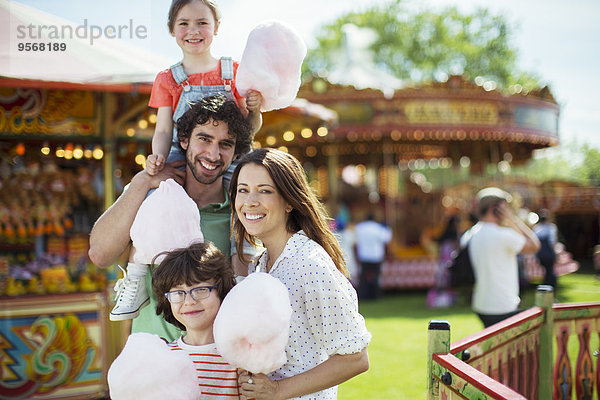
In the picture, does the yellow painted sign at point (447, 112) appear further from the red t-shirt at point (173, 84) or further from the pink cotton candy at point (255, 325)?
the pink cotton candy at point (255, 325)

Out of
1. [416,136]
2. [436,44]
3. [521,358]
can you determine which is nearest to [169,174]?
[521,358]

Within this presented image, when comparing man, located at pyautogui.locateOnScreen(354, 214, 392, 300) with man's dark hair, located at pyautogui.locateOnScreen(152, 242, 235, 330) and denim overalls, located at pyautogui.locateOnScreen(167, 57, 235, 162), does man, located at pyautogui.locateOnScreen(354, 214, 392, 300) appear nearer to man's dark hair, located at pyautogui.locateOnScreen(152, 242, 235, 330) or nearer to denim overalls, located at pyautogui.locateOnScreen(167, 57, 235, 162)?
denim overalls, located at pyautogui.locateOnScreen(167, 57, 235, 162)

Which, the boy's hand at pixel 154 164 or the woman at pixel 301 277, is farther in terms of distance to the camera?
the boy's hand at pixel 154 164

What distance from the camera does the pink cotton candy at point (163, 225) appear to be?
183 centimetres

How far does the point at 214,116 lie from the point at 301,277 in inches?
27.7

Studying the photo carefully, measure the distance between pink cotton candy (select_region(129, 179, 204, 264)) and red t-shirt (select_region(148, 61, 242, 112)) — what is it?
0.56m

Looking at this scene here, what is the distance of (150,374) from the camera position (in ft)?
5.15

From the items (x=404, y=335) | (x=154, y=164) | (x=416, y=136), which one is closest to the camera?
(x=154, y=164)

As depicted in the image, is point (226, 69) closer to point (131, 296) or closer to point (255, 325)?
point (131, 296)

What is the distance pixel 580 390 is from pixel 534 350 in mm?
767

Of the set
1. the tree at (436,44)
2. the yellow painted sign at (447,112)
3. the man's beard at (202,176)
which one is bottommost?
the man's beard at (202,176)

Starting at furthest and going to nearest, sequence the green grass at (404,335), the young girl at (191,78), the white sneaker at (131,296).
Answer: the green grass at (404,335)
the young girl at (191,78)
the white sneaker at (131,296)

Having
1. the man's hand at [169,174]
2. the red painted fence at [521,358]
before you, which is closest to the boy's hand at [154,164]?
the man's hand at [169,174]

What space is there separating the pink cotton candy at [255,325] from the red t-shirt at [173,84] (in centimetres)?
98
